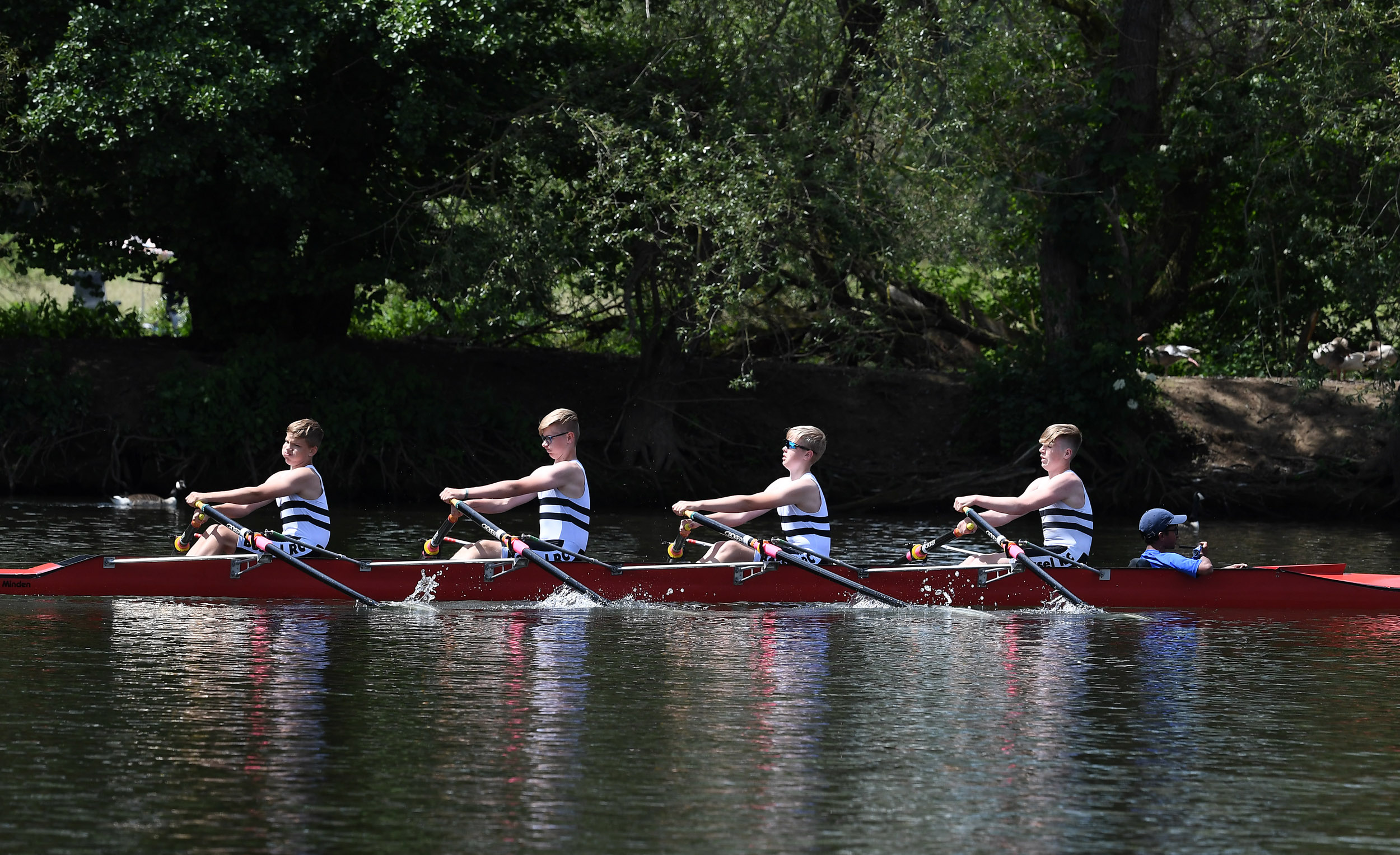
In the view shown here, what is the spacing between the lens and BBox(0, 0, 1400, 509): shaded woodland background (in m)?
19.4

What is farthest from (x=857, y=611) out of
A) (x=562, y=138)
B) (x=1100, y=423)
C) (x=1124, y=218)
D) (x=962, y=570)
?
(x=1124, y=218)

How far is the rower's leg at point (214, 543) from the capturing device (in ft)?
42.3

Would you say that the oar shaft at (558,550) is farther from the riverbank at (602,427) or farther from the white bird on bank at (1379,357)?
the white bird on bank at (1379,357)

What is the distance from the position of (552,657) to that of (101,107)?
10681mm

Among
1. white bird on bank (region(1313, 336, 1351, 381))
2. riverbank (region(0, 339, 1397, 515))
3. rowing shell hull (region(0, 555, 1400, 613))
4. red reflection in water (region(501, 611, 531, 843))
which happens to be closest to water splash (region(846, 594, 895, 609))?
rowing shell hull (region(0, 555, 1400, 613))

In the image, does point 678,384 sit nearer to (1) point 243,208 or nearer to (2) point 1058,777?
(1) point 243,208

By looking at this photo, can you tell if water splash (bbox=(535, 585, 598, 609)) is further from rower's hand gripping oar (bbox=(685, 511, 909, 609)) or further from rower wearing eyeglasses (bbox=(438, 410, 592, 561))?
rower's hand gripping oar (bbox=(685, 511, 909, 609))

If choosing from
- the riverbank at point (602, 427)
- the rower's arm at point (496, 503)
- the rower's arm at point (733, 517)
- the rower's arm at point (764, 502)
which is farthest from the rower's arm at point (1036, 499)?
the riverbank at point (602, 427)

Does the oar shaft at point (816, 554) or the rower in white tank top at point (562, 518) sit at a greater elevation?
the rower in white tank top at point (562, 518)

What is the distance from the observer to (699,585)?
42.5 ft

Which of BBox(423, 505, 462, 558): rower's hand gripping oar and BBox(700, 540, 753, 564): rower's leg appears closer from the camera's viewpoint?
BBox(423, 505, 462, 558): rower's hand gripping oar

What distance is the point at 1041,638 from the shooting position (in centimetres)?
1166

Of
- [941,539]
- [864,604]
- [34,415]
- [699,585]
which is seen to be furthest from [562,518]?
[34,415]

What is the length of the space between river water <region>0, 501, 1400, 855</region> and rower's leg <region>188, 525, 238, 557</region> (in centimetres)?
75
